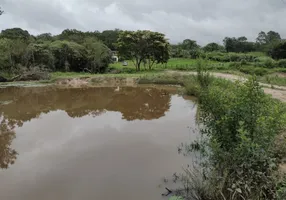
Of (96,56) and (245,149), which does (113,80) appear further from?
(245,149)

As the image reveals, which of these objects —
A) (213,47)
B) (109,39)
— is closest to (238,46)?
(213,47)

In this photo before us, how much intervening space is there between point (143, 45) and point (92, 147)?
17.8 meters

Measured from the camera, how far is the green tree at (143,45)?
23.3 metres

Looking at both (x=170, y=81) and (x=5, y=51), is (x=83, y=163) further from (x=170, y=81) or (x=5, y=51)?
(x=5, y=51)

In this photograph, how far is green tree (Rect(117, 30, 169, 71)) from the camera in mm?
23297

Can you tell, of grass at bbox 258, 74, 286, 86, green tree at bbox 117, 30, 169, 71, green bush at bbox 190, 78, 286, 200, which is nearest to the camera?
green bush at bbox 190, 78, 286, 200

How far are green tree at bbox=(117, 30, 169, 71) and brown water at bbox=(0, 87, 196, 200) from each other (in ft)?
35.3

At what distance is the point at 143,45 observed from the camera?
77.1 feet

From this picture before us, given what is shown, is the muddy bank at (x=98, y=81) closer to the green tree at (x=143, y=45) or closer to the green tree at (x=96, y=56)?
the green tree at (x=143, y=45)

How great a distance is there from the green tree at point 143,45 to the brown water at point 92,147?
424 inches

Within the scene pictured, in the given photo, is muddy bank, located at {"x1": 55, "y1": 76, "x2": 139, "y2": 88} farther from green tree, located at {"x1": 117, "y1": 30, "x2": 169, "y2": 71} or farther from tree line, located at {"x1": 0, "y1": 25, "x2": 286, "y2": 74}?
green tree, located at {"x1": 117, "y1": 30, "x2": 169, "y2": 71}

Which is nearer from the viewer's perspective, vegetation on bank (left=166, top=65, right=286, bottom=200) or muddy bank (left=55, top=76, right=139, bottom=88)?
vegetation on bank (left=166, top=65, right=286, bottom=200)

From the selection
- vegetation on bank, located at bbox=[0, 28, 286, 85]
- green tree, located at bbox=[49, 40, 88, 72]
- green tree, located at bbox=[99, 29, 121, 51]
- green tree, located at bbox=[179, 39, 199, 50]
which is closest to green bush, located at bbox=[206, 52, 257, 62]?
vegetation on bank, located at bbox=[0, 28, 286, 85]

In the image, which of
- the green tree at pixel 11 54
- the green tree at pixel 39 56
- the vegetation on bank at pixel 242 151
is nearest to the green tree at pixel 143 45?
the green tree at pixel 39 56
